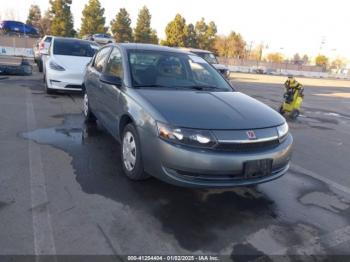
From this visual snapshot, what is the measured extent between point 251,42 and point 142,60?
87.9m

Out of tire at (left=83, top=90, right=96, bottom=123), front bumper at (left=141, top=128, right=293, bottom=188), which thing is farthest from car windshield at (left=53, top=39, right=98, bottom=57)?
front bumper at (left=141, top=128, right=293, bottom=188)

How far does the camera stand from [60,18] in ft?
146

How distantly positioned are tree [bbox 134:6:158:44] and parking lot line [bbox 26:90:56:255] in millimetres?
46833

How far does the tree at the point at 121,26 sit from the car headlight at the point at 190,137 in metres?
47.9

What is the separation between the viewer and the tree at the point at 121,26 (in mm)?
48781

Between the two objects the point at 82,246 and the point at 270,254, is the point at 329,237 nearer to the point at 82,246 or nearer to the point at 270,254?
the point at 270,254

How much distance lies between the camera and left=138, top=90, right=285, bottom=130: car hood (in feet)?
11.1

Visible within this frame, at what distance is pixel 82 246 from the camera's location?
278cm

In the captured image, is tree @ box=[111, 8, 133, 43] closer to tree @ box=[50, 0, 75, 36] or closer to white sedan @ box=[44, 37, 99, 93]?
tree @ box=[50, 0, 75, 36]

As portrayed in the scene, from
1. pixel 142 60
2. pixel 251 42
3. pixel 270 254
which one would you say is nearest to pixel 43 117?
pixel 142 60

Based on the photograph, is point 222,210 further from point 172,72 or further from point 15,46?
point 15,46

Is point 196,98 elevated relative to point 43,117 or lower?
elevated

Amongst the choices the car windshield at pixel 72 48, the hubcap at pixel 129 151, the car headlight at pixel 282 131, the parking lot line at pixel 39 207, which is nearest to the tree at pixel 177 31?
the car windshield at pixel 72 48

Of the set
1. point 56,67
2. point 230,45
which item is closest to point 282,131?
point 56,67
